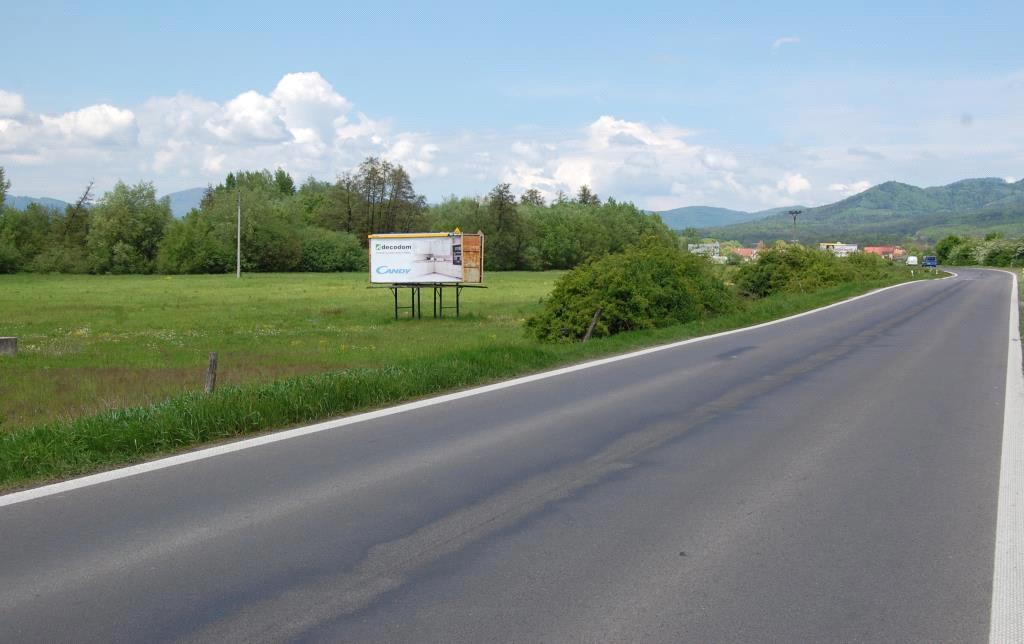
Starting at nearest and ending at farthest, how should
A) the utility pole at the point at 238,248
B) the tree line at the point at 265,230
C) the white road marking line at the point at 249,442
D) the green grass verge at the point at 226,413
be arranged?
the white road marking line at the point at 249,442, the green grass verge at the point at 226,413, the utility pole at the point at 238,248, the tree line at the point at 265,230

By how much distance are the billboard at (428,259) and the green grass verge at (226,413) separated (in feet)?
62.1

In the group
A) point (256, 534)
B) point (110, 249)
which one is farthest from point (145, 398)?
point (110, 249)

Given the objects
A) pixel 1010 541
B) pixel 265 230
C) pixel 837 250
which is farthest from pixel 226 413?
pixel 837 250

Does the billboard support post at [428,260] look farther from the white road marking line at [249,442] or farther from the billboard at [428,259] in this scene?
the white road marking line at [249,442]

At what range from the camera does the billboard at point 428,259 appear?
112 ft

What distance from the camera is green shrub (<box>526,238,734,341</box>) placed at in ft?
73.5

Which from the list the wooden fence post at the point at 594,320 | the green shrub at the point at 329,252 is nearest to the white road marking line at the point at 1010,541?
the wooden fence post at the point at 594,320

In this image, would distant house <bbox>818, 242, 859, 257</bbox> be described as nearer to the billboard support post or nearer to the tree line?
the tree line

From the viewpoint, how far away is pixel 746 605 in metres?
4.75

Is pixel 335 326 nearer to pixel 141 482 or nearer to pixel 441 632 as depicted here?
pixel 141 482

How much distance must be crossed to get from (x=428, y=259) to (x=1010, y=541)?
29256 millimetres

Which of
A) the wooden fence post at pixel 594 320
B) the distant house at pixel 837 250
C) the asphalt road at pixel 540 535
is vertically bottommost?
the distant house at pixel 837 250

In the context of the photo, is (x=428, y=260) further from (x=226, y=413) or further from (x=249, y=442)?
(x=249, y=442)

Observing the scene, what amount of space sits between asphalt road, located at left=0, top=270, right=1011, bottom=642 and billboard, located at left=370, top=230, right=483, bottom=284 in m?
23.6
